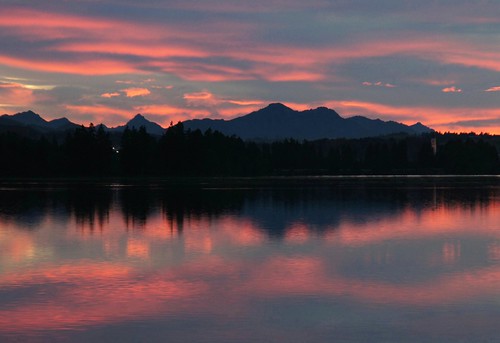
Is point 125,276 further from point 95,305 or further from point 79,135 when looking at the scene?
point 79,135

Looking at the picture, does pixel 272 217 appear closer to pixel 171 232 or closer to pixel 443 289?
pixel 171 232

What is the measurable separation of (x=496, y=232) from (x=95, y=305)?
28875 mm

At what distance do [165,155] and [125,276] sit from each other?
17148cm

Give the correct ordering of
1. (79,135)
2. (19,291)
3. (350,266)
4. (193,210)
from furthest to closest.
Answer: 1. (79,135)
2. (193,210)
3. (350,266)
4. (19,291)

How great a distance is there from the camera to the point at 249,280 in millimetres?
26344

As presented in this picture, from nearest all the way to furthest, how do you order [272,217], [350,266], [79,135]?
[350,266]
[272,217]
[79,135]

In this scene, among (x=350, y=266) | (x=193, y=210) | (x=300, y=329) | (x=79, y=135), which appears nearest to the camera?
(x=300, y=329)

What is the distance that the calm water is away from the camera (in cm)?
1870

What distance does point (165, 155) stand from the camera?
19762cm

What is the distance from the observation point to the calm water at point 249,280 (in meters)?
18.7

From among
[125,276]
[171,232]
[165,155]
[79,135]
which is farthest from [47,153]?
[125,276]

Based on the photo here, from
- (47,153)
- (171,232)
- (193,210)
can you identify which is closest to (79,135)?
(47,153)

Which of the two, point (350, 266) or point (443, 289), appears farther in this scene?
point (350, 266)

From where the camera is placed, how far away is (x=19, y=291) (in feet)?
79.1
